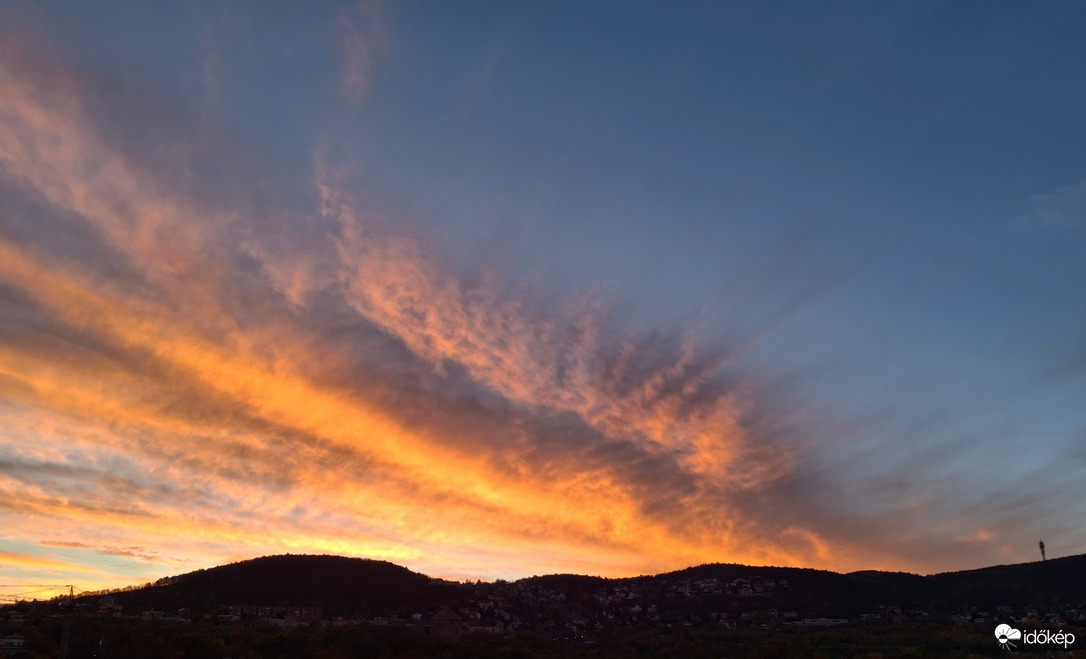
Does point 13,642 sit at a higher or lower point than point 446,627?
higher

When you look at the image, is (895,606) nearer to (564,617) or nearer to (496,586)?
(564,617)

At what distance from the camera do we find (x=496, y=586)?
400ft

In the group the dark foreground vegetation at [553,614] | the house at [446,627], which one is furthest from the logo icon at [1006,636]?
the house at [446,627]

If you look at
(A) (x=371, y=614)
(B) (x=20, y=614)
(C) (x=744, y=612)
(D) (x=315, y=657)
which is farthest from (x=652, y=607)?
(B) (x=20, y=614)

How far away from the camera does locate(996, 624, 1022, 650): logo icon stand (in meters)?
56.4

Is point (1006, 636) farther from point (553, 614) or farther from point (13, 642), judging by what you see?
point (13, 642)

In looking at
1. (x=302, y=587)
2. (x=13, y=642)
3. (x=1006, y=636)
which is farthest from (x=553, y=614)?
(x=13, y=642)

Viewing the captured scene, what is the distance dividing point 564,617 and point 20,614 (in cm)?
7425

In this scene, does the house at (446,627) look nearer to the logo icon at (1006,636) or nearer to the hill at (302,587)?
the hill at (302,587)

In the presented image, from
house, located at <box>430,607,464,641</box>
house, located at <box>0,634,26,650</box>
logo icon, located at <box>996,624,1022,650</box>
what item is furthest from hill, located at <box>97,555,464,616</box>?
logo icon, located at <box>996,624,1022,650</box>

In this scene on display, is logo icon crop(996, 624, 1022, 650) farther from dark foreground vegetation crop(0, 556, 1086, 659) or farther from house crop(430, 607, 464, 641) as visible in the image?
house crop(430, 607, 464, 641)

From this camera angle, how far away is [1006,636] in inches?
2270

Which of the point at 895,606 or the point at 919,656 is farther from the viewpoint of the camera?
the point at 895,606

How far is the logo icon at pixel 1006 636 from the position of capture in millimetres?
56425
